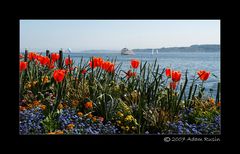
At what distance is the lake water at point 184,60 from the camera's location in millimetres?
5340

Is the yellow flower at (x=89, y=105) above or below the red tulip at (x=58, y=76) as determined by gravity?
below

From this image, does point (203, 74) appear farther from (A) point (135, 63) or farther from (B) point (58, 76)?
(B) point (58, 76)

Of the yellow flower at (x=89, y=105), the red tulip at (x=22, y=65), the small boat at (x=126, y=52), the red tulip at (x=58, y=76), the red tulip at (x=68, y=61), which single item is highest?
the small boat at (x=126, y=52)

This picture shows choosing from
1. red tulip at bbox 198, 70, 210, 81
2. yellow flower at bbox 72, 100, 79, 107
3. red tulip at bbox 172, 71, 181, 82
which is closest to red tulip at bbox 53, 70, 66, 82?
yellow flower at bbox 72, 100, 79, 107

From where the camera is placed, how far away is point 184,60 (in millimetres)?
5496

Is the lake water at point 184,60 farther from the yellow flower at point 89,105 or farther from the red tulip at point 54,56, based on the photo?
the yellow flower at point 89,105

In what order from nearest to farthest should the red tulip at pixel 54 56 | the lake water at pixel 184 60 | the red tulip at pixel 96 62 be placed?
the lake water at pixel 184 60 → the red tulip at pixel 96 62 → the red tulip at pixel 54 56

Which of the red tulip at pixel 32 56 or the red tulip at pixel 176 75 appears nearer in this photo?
the red tulip at pixel 176 75

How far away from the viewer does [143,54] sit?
5461mm

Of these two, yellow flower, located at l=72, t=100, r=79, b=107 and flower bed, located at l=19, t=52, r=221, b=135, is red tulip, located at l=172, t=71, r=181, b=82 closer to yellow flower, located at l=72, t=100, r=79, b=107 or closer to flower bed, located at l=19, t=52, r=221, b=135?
flower bed, located at l=19, t=52, r=221, b=135

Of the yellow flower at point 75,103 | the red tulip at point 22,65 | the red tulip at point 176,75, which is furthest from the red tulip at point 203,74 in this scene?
the red tulip at point 22,65

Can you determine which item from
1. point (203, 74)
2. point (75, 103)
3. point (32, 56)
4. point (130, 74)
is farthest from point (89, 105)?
point (203, 74)
